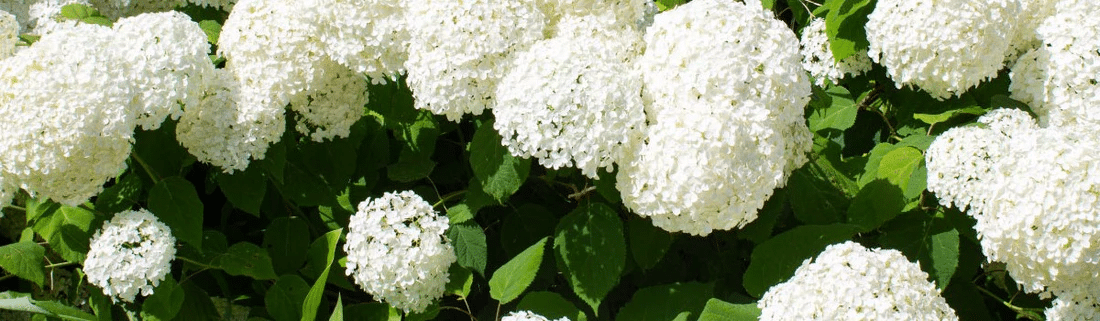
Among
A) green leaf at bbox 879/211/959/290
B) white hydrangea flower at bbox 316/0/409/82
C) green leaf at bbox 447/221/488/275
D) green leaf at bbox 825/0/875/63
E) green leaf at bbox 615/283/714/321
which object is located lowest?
green leaf at bbox 615/283/714/321

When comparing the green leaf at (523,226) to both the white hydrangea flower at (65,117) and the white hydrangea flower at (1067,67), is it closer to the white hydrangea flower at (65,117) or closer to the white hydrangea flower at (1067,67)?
the white hydrangea flower at (65,117)

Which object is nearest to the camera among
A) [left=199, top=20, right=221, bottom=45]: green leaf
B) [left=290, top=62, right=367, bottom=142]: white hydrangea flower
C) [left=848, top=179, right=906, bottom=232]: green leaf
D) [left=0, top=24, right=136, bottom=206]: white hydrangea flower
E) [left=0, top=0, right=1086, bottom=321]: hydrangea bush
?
[left=0, top=0, right=1086, bottom=321]: hydrangea bush

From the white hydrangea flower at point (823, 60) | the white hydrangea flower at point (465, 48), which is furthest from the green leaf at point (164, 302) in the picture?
the white hydrangea flower at point (823, 60)

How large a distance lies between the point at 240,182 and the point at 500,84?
0.92 metres

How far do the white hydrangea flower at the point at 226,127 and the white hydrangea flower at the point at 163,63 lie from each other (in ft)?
0.15

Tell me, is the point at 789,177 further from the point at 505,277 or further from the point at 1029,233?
the point at 505,277

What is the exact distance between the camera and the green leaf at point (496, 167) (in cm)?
256

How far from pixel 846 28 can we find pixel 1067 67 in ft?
2.09

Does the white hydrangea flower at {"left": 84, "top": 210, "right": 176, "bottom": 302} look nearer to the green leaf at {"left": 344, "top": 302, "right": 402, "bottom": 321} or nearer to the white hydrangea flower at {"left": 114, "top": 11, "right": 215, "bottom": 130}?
the white hydrangea flower at {"left": 114, "top": 11, "right": 215, "bottom": 130}

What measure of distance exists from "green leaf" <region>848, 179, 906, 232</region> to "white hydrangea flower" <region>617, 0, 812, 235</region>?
0.38 metres

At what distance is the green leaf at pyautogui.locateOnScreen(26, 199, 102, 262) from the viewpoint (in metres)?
2.71

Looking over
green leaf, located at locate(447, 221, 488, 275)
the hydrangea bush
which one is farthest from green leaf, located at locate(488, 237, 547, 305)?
green leaf, located at locate(447, 221, 488, 275)

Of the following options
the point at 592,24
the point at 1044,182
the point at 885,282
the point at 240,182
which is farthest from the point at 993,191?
the point at 240,182

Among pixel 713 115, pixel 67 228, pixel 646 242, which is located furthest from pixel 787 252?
pixel 67 228
